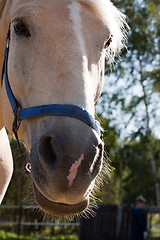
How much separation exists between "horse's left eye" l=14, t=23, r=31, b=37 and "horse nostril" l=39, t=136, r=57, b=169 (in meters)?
0.79

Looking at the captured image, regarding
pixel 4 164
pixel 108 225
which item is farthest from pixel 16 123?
pixel 108 225

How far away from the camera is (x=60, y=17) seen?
2.16 metres

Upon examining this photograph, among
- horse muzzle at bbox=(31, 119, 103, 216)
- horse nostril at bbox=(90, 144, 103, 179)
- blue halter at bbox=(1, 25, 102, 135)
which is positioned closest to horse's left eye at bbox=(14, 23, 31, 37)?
blue halter at bbox=(1, 25, 102, 135)

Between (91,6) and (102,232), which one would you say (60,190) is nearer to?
(91,6)

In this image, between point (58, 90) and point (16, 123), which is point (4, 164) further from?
point (58, 90)

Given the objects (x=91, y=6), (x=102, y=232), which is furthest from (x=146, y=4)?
(x=91, y=6)

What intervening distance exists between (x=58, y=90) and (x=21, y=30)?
60cm

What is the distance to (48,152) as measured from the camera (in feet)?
6.02

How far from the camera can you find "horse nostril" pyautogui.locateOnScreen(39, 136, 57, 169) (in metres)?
1.79

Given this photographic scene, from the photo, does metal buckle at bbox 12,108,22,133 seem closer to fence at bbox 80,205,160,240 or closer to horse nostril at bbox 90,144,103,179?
horse nostril at bbox 90,144,103,179

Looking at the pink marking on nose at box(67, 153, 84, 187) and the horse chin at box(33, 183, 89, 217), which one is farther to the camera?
the horse chin at box(33, 183, 89, 217)

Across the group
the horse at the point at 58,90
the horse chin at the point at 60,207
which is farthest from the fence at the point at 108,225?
the horse chin at the point at 60,207

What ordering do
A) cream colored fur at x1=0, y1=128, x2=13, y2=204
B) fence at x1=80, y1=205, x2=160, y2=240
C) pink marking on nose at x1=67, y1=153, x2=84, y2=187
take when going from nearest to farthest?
pink marking on nose at x1=67, y1=153, x2=84, y2=187
cream colored fur at x1=0, y1=128, x2=13, y2=204
fence at x1=80, y1=205, x2=160, y2=240

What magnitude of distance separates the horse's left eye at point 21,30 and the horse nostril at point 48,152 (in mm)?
790
